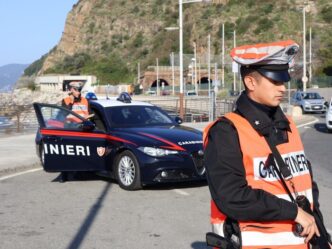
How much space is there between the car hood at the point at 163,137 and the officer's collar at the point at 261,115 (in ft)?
24.5

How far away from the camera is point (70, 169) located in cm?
1131

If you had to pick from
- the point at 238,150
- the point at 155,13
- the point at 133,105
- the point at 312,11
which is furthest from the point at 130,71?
the point at 238,150

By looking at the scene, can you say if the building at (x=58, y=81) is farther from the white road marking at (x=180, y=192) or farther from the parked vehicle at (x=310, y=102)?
the white road marking at (x=180, y=192)

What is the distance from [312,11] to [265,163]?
4363 inches

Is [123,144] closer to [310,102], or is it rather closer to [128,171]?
[128,171]

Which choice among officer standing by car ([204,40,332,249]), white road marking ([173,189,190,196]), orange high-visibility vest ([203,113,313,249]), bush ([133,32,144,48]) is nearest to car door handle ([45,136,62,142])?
white road marking ([173,189,190,196])

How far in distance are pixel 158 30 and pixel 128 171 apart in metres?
125

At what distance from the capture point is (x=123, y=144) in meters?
10.9

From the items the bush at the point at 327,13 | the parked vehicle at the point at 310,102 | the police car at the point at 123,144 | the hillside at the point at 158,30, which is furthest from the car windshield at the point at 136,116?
the bush at the point at 327,13

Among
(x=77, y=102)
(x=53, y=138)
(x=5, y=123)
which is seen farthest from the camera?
(x=5, y=123)

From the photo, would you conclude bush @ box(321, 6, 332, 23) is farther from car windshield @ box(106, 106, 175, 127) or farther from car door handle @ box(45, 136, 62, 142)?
car door handle @ box(45, 136, 62, 142)

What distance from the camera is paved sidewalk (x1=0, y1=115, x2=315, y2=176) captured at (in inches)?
554

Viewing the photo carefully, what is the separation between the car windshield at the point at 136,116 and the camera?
11.9m

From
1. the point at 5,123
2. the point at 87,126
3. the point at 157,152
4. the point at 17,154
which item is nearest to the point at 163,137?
the point at 157,152
